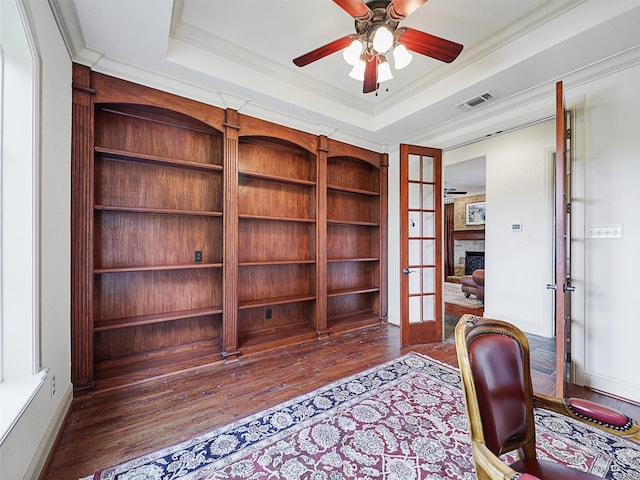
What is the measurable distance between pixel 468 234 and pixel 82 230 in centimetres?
882

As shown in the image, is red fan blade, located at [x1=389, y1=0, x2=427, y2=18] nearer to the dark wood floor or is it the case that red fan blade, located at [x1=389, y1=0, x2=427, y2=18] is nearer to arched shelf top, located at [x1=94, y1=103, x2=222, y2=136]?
arched shelf top, located at [x1=94, y1=103, x2=222, y2=136]

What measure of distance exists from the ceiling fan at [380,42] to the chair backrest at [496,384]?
1761mm

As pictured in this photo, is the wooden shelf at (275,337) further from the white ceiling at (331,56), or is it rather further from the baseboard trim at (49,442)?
the white ceiling at (331,56)

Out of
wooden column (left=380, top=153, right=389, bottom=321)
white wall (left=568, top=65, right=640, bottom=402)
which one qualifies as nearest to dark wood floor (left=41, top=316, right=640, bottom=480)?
white wall (left=568, top=65, right=640, bottom=402)

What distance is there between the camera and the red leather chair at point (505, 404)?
938 millimetres

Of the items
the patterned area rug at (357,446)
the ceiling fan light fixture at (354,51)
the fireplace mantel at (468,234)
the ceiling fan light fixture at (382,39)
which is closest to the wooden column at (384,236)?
the patterned area rug at (357,446)

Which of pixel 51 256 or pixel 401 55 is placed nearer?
pixel 51 256

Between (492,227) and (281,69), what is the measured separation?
3.74 m

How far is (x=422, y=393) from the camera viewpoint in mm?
2234

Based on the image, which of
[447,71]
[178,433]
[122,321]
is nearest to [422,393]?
[178,433]

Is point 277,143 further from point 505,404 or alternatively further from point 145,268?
point 505,404

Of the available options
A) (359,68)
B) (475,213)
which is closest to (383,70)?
(359,68)

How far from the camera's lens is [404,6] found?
1.57 metres

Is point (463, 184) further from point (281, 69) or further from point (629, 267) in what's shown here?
point (281, 69)
